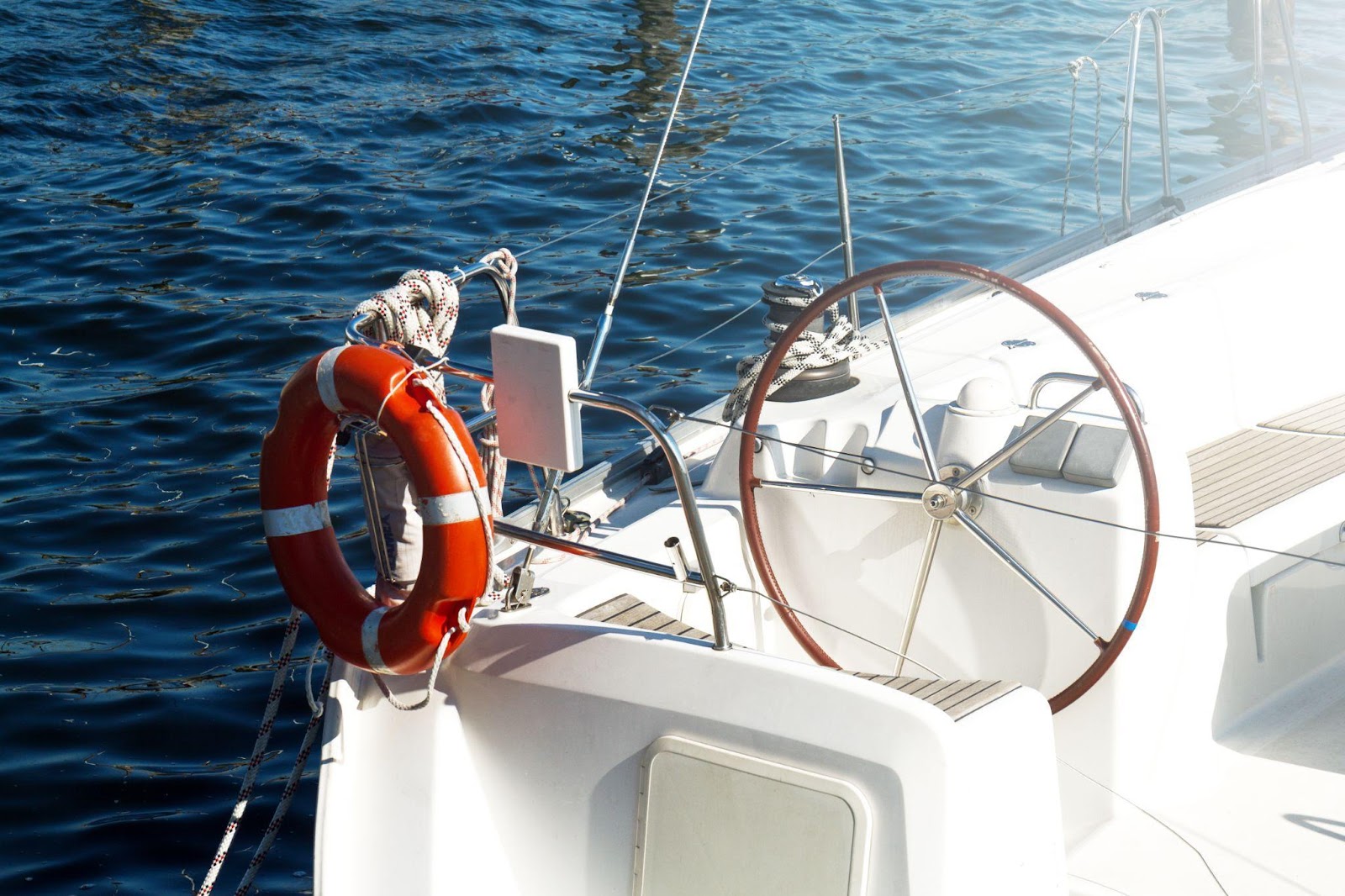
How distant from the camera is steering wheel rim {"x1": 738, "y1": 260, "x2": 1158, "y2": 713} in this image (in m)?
2.05

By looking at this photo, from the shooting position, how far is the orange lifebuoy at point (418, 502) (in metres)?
1.96

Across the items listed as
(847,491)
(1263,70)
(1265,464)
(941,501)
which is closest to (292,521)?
(847,491)

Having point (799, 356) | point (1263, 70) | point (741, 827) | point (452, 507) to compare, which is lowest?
point (741, 827)

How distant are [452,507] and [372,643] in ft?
0.91

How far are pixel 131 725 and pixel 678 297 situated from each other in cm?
313

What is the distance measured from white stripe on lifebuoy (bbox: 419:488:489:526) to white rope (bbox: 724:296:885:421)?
2.93 ft

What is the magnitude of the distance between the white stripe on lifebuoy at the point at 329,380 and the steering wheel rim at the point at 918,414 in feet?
2.33

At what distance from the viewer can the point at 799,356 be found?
2.79 m

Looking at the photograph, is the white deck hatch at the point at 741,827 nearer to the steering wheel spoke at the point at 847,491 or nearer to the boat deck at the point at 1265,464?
the steering wheel spoke at the point at 847,491

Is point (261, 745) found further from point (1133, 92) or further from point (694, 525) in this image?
point (1133, 92)

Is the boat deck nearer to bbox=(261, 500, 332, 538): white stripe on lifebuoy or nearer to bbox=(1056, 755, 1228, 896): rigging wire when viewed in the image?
bbox=(1056, 755, 1228, 896): rigging wire

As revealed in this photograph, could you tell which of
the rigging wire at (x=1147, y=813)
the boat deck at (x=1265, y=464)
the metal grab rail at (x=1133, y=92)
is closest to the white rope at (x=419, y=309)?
the rigging wire at (x=1147, y=813)

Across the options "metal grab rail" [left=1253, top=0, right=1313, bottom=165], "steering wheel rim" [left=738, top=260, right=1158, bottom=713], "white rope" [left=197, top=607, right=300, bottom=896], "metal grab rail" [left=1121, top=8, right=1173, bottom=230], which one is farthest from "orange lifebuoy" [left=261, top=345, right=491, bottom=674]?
"metal grab rail" [left=1253, top=0, right=1313, bottom=165]

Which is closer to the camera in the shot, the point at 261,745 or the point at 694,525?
the point at 694,525
